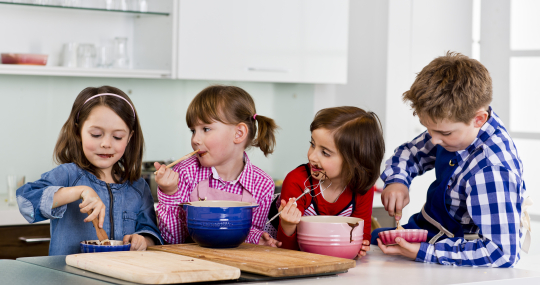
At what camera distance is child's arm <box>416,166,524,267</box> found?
1266 millimetres

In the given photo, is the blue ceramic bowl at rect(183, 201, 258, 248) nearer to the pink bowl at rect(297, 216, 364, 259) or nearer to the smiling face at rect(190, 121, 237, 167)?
the pink bowl at rect(297, 216, 364, 259)

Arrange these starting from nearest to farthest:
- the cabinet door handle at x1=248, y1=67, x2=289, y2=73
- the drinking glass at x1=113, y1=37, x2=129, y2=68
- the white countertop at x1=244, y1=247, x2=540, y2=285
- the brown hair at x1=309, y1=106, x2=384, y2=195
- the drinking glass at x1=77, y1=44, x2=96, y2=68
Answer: the white countertop at x1=244, y1=247, x2=540, y2=285, the brown hair at x1=309, y1=106, x2=384, y2=195, the drinking glass at x1=77, y1=44, x2=96, y2=68, the drinking glass at x1=113, y1=37, x2=129, y2=68, the cabinet door handle at x1=248, y1=67, x2=289, y2=73

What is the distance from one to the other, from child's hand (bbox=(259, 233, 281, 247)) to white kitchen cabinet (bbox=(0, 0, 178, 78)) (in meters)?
1.49

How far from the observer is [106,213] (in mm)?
1540

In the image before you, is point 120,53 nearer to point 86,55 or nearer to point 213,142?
point 86,55

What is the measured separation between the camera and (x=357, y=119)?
1.46 meters

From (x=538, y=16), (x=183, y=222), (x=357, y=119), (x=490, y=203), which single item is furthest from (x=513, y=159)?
(x=538, y=16)

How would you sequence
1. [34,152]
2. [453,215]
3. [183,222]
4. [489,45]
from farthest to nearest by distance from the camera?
1. [489,45]
2. [34,152]
3. [183,222]
4. [453,215]

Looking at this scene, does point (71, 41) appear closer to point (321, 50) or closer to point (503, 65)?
point (321, 50)

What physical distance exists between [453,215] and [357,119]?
33cm

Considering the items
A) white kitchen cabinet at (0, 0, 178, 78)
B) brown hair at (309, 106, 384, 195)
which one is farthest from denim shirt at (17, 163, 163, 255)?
white kitchen cabinet at (0, 0, 178, 78)

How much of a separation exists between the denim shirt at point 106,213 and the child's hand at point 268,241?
0.88 ft

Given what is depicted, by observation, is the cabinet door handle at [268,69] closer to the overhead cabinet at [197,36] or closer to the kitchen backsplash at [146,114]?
the overhead cabinet at [197,36]

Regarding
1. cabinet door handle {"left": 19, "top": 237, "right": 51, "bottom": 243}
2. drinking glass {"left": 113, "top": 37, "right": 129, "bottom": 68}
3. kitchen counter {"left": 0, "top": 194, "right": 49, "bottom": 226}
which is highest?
drinking glass {"left": 113, "top": 37, "right": 129, "bottom": 68}
